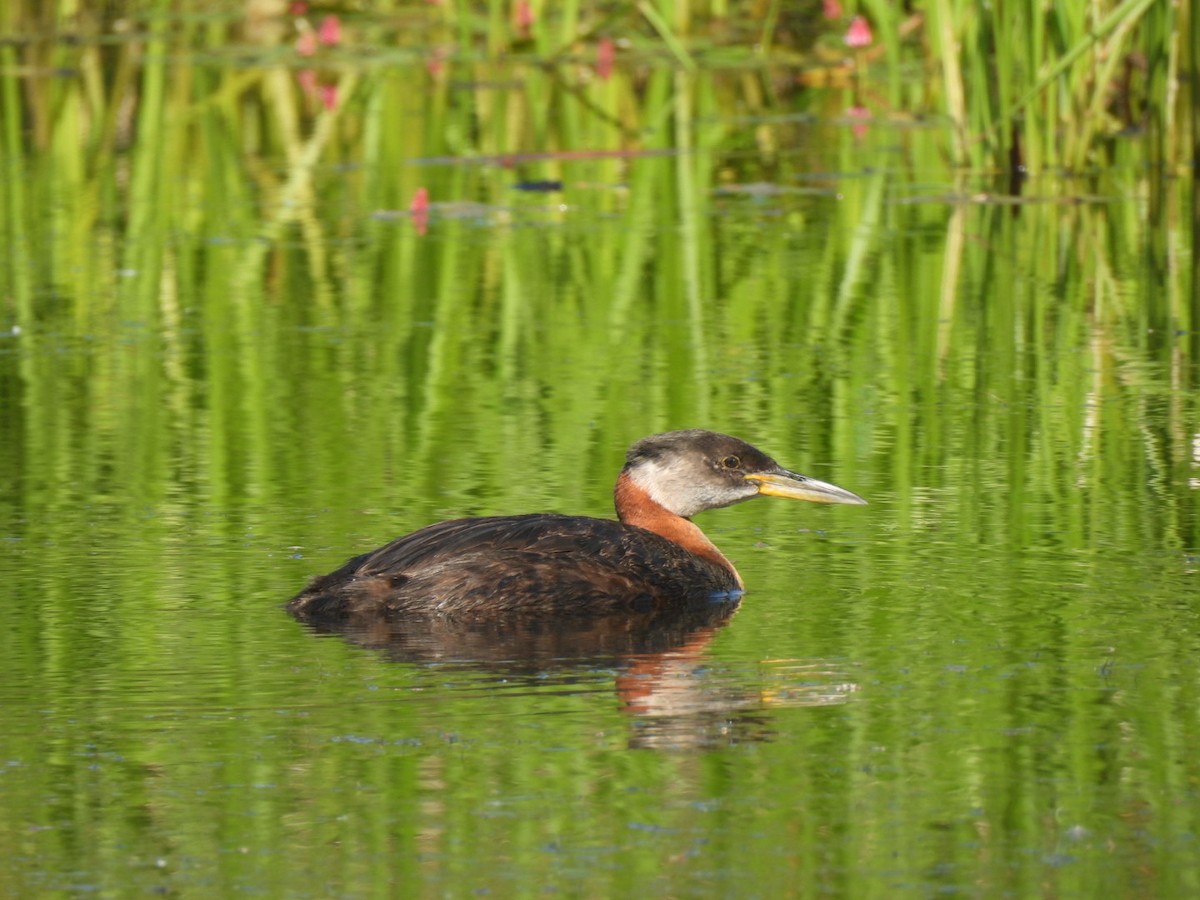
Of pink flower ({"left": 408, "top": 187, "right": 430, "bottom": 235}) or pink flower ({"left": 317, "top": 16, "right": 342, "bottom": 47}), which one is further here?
pink flower ({"left": 317, "top": 16, "right": 342, "bottom": 47})

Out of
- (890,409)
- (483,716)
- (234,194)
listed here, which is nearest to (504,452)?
(890,409)

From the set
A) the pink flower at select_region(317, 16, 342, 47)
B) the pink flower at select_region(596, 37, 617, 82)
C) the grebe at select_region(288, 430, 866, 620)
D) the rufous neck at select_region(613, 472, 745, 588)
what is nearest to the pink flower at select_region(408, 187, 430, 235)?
the rufous neck at select_region(613, 472, 745, 588)

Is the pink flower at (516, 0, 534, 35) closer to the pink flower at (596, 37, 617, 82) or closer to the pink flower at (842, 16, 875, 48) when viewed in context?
the pink flower at (596, 37, 617, 82)

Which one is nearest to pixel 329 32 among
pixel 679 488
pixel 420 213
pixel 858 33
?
pixel 858 33

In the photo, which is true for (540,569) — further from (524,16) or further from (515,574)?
(524,16)

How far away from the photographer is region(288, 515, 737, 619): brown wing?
672 cm

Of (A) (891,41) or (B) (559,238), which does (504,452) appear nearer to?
(B) (559,238)

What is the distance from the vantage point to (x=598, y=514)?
8164 mm

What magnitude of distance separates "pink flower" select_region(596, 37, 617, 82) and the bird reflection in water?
14.5 metres

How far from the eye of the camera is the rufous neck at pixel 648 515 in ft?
25.0

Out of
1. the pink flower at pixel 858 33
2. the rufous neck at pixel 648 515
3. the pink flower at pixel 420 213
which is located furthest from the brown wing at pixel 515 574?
the pink flower at pixel 858 33

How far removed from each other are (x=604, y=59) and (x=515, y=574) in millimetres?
15489

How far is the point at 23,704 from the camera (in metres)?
5.72

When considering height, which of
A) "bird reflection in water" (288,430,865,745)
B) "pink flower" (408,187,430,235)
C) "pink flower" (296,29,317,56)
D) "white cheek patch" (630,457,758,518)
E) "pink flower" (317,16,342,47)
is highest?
"pink flower" (317,16,342,47)
